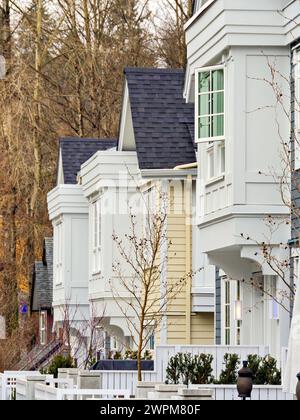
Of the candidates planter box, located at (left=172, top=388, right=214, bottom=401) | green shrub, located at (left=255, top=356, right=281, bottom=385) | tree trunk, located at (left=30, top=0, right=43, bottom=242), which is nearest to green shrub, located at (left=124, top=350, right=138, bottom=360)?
green shrub, located at (left=255, top=356, right=281, bottom=385)

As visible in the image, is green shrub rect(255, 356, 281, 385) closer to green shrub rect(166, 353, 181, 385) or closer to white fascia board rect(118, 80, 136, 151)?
green shrub rect(166, 353, 181, 385)

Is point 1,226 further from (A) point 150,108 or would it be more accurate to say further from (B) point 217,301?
(B) point 217,301

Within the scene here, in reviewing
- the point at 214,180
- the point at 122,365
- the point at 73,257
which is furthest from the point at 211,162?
the point at 73,257

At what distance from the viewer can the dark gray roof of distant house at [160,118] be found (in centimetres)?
3594

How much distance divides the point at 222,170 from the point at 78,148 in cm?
2099

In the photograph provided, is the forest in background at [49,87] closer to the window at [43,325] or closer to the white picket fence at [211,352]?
the window at [43,325]

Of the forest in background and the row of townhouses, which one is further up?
the forest in background

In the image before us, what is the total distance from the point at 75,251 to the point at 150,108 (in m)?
9.14

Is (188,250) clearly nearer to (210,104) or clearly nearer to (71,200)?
(210,104)

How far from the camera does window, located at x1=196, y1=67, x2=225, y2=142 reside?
2698 centimetres

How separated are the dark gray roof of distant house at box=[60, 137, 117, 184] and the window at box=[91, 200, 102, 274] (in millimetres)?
6349

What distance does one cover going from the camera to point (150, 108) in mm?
37125

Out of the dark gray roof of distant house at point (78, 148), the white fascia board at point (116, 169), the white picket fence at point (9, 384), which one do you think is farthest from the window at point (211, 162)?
the dark gray roof of distant house at point (78, 148)

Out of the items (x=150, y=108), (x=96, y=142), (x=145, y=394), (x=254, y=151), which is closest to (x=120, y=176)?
(x=150, y=108)
